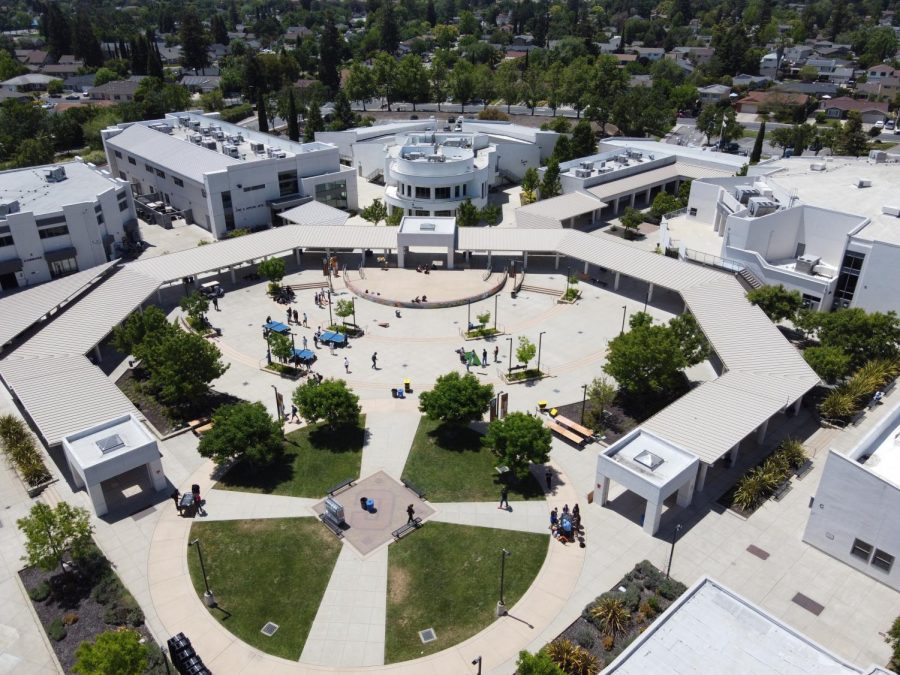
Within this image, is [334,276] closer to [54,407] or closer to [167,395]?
[167,395]

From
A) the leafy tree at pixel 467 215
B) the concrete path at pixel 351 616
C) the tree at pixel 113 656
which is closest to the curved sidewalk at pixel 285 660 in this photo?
the concrete path at pixel 351 616

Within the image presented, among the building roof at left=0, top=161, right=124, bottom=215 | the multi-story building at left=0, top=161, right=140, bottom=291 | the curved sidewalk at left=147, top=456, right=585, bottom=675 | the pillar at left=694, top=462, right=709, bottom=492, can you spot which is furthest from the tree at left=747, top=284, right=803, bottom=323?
the building roof at left=0, top=161, right=124, bottom=215

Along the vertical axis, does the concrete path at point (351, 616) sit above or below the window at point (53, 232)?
below

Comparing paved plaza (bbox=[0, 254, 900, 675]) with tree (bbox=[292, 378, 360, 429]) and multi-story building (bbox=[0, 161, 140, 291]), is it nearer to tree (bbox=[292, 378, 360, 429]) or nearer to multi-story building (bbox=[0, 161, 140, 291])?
tree (bbox=[292, 378, 360, 429])

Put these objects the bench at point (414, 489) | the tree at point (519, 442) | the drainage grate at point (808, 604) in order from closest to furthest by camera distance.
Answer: the drainage grate at point (808, 604) < the tree at point (519, 442) < the bench at point (414, 489)

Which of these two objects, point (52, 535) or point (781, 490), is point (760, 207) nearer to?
point (781, 490)

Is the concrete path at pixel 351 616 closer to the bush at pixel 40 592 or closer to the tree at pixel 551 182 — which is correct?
the bush at pixel 40 592

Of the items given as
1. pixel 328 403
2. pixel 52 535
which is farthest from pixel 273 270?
pixel 52 535
